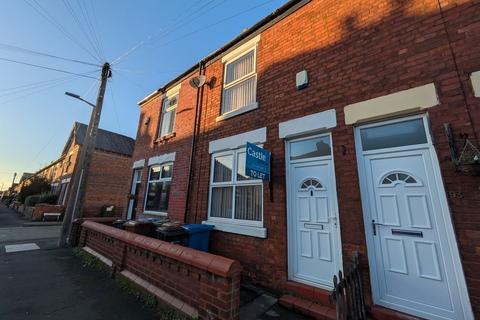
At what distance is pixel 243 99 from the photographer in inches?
239

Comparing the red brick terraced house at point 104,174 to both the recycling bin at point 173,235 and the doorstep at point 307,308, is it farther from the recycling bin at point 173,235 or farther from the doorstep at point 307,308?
the doorstep at point 307,308

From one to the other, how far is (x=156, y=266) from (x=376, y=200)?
12.5 feet

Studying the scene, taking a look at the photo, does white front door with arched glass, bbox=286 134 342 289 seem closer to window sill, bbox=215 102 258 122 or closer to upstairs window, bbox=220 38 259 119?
window sill, bbox=215 102 258 122

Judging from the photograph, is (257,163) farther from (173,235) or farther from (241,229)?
(173,235)

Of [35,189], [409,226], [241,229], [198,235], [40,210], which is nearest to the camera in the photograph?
[409,226]

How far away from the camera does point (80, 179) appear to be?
862cm

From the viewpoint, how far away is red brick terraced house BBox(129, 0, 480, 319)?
9.43ft

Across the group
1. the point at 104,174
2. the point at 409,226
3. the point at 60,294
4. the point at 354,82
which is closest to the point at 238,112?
the point at 354,82

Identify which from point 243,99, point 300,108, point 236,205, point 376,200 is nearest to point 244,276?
point 236,205

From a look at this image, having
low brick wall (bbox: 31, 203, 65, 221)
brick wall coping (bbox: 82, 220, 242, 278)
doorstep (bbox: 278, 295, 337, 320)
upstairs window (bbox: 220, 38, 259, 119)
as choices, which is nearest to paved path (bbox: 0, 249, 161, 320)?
brick wall coping (bbox: 82, 220, 242, 278)

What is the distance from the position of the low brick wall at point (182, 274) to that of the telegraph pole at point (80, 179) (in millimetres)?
4423

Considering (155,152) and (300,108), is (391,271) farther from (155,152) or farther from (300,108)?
(155,152)

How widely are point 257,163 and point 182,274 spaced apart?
2237 mm

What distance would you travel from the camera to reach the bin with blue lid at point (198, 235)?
16.5 ft
